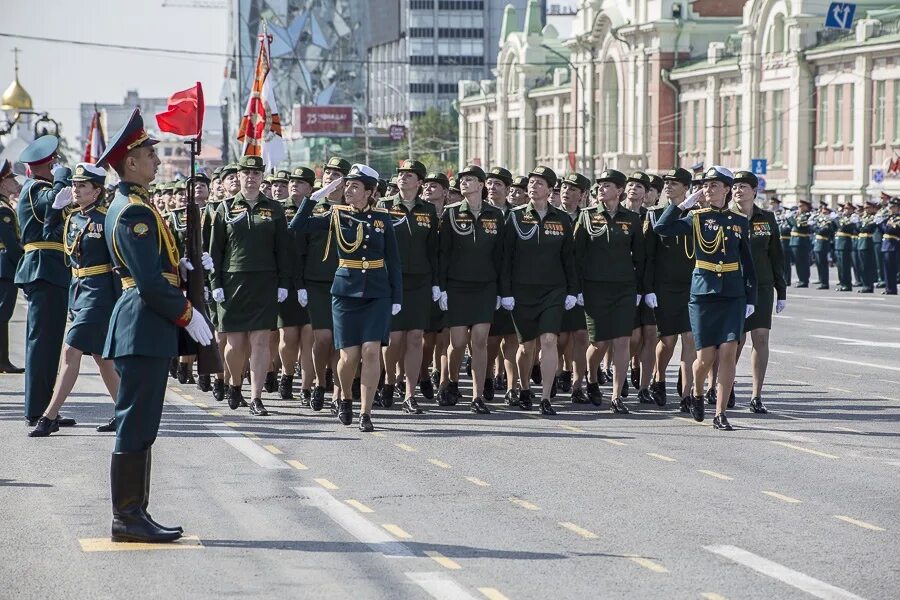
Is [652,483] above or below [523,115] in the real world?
below

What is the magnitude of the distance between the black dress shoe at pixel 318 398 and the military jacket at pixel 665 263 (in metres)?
3.00

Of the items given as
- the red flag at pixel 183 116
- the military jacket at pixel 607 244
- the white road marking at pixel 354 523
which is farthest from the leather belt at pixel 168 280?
the military jacket at pixel 607 244

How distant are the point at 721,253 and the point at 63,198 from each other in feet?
16.6

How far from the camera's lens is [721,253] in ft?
43.2

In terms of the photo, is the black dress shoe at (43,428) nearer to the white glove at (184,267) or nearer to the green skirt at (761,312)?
the white glove at (184,267)

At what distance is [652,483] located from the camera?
1025 cm

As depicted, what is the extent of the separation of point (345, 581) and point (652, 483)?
3.19m

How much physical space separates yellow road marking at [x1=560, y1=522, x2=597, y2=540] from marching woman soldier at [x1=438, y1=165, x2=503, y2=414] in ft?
18.4

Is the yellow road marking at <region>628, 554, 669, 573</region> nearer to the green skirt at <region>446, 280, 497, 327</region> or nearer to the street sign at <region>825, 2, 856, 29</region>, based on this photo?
the green skirt at <region>446, 280, 497, 327</region>

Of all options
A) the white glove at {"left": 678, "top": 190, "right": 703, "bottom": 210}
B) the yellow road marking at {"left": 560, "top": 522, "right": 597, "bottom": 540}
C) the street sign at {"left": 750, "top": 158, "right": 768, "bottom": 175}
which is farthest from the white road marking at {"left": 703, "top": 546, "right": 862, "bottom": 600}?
the street sign at {"left": 750, "top": 158, "right": 768, "bottom": 175}

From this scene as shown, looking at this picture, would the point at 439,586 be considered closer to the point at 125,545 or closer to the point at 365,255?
the point at 125,545

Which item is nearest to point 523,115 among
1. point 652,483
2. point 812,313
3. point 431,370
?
point 812,313

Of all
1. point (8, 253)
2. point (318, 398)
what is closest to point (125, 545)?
point (318, 398)

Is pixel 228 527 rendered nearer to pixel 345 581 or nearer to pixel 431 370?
pixel 345 581
